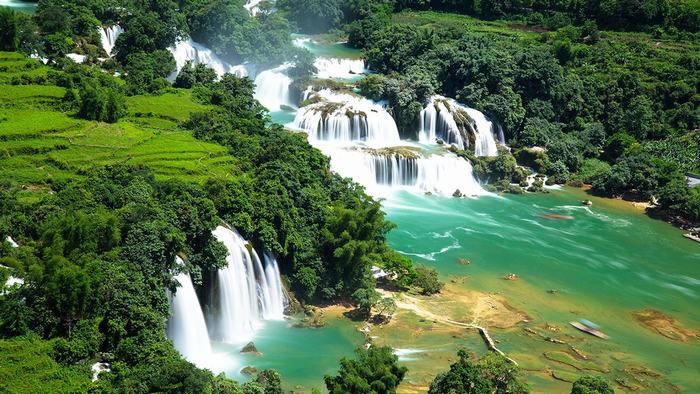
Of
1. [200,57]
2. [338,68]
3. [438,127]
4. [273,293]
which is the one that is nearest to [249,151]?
[273,293]

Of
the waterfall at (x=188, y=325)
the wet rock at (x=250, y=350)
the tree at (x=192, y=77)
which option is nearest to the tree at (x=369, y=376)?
the wet rock at (x=250, y=350)

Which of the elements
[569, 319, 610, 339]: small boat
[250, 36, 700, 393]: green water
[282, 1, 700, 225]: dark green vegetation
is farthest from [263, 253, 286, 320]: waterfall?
[282, 1, 700, 225]: dark green vegetation

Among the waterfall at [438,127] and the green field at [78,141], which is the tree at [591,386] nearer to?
the green field at [78,141]

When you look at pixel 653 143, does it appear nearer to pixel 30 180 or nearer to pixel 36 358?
pixel 30 180

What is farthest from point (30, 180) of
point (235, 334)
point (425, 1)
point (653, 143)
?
point (425, 1)

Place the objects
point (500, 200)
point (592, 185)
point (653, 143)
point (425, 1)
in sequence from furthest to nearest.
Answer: point (425, 1) < point (653, 143) < point (592, 185) < point (500, 200)

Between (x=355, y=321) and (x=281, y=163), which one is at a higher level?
(x=281, y=163)

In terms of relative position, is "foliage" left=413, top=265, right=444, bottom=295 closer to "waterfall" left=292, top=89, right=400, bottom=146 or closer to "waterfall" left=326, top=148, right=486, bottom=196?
"waterfall" left=326, top=148, right=486, bottom=196
